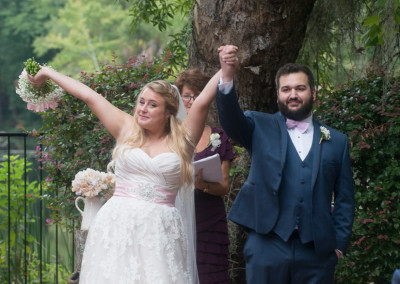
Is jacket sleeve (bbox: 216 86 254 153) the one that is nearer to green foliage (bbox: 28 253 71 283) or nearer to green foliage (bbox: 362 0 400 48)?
green foliage (bbox: 362 0 400 48)

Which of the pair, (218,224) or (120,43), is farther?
(120,43)

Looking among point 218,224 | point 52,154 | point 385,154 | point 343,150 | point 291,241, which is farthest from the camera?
point 52,154

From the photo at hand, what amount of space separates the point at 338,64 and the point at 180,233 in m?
3.69

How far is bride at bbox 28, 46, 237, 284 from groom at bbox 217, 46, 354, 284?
408mm

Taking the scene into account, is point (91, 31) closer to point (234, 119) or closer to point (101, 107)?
point (101, 107)

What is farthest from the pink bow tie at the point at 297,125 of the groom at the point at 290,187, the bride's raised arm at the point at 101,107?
the bride's raised arm at the point at 101,107

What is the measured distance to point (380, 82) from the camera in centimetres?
525

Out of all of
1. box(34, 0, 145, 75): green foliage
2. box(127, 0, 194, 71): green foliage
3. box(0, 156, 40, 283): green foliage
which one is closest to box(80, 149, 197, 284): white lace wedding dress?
box(0, 156, 40, 283): green foliage

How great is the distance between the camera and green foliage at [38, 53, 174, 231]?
18.0ft

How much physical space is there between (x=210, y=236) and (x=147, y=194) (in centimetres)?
66

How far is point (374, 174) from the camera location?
5012mm

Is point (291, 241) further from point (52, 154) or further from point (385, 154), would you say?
point (52, 154)

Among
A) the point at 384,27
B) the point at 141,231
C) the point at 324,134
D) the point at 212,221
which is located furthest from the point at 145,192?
the point at 384,27

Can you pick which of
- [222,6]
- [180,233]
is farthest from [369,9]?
[180,233]
